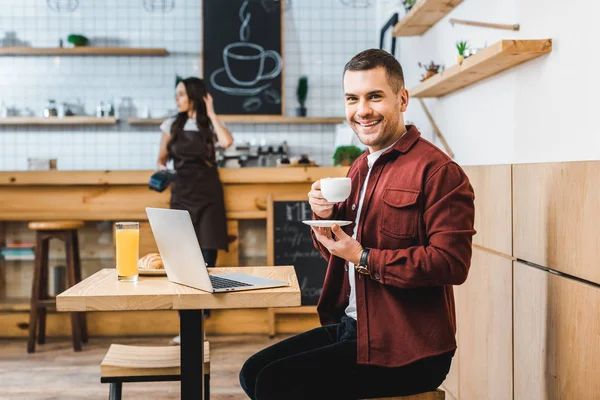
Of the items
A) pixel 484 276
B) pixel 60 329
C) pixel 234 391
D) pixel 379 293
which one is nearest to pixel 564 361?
pixel 379 293

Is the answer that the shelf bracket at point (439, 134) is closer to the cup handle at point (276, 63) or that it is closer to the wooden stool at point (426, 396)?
the wooden stool at point (426, 396)

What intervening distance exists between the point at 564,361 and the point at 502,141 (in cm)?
140

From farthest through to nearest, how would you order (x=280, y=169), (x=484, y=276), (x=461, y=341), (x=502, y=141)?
1. (x=280, y=169)
2. (x=502, y=141)
3. (x=461, y=341)
4. (x=484, y=276)

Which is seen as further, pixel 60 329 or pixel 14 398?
pixel 60 329

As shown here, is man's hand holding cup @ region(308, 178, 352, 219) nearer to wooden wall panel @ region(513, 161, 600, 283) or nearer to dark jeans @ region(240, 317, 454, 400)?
dark jeans @ region(240, 317, 454, 400)

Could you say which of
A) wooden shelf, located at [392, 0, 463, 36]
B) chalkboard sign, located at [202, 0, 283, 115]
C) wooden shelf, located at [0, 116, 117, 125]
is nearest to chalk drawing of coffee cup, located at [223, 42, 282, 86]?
chalkboard sign, located at [202, 0, 283, 115]

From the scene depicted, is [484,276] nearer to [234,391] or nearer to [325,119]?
[234,391]

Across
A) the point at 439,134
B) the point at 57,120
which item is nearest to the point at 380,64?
the point at 439,134

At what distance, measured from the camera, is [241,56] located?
236 inches

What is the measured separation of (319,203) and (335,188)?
10 centimetres

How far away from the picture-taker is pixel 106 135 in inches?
238

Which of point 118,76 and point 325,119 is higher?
point 118,76

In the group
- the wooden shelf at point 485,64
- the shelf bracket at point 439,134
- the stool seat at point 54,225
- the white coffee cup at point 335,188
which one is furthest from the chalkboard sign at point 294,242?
the white coffee cup at point 335,188

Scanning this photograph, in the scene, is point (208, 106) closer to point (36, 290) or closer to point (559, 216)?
point (36, 290)
